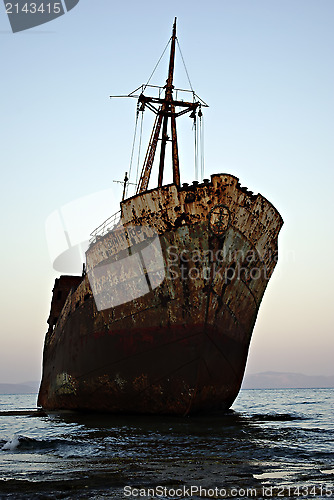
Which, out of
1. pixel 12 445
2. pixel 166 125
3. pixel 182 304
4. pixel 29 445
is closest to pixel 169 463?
pixel 29 445

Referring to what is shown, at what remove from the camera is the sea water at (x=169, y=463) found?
405 cm

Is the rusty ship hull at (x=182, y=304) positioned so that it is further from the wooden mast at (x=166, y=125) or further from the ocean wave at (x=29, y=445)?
the wooden mast at (x=166, y=125)

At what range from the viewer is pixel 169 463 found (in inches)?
215

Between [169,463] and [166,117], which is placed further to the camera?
[166,117]

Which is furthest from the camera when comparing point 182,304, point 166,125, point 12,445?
point 166,125

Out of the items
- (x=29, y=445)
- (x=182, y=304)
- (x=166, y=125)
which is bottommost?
(x=29, y=445)

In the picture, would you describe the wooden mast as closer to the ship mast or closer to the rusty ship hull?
the ship mast

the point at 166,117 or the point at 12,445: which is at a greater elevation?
the point at 166,117

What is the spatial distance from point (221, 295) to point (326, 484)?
6.80 m

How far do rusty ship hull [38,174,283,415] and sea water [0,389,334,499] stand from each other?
1.25m

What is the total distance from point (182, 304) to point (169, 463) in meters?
5.45

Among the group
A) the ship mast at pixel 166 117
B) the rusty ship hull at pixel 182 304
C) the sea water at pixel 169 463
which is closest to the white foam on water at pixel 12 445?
the sea water at pixel 169 463

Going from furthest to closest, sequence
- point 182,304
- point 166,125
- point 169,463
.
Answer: point 166,125, point 182,304, point 169,463

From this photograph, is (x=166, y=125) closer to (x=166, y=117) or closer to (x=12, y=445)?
(x=166, y=117)
